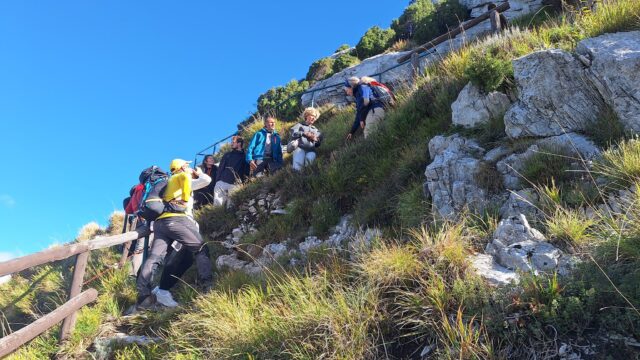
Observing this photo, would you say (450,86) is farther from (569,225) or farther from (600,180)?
(569,225)

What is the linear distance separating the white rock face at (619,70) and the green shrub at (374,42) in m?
18.2

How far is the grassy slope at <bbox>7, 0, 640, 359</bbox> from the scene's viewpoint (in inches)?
97.5

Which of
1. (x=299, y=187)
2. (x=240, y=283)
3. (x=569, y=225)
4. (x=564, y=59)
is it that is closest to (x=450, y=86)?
(x=564, y=59)

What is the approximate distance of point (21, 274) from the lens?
1005 centimetres

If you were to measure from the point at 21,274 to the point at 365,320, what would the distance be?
10.6 m

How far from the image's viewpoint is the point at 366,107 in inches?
312

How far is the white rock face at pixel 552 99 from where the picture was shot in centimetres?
464

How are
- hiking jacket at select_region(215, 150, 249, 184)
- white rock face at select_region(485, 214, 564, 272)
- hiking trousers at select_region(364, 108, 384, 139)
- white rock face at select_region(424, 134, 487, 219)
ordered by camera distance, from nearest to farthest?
white rock face at select_region(485, 214, 564, 272)
white rock face at select_region(424, 134, 487, 219)
hiking trousers at select_region(364, 108, 384, 139)
hiking jacket at select_region(215, 150, 249, 184)

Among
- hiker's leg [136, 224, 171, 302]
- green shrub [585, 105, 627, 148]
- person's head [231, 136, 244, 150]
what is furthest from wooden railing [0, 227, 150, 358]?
green shrub [585, 105, 627, 148]

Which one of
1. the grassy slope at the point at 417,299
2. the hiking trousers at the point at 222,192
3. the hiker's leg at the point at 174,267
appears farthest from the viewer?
the hiking trousers at the point at 222,192

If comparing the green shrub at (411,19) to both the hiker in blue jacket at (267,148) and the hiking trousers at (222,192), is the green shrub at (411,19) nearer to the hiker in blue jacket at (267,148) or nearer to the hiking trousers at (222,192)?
the hiker in blue jacket at (267,148)

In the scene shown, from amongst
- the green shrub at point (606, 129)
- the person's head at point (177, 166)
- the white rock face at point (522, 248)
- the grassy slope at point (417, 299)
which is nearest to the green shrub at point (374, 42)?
the grassy slope at point (417, 299)

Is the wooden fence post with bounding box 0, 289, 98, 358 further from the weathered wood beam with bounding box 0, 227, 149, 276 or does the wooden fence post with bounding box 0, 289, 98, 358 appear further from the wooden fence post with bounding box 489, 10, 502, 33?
the wooden fence post with bounding box 489, 10, 502, 33

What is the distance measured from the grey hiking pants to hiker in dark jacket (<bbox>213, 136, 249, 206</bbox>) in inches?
114
